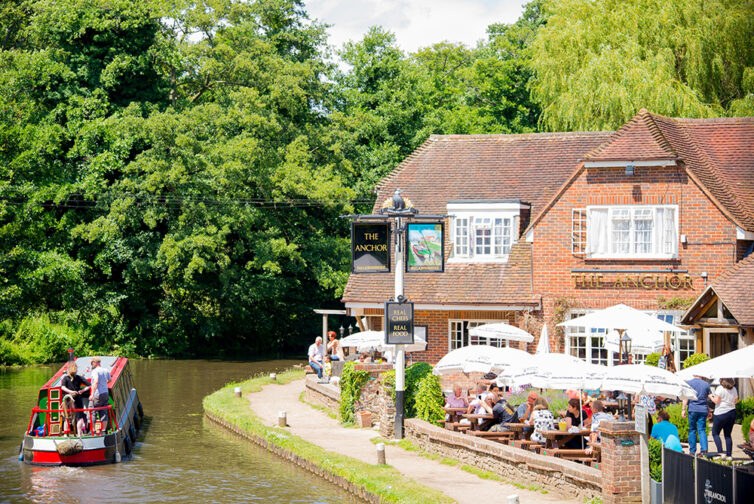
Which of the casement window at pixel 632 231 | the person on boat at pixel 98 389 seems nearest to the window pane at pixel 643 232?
the casement window at pixel 632 231

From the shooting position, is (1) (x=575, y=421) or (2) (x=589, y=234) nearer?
(1) (x=575, y=421)

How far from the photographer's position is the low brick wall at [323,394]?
26.8 metres

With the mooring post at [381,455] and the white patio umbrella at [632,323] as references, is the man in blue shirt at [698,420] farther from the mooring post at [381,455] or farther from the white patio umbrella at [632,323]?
the mooring post at [381,455]

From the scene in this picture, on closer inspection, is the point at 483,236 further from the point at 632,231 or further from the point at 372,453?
the point at 372,453

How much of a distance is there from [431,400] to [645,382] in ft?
17.9

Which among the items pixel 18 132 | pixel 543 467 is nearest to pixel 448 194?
pixel 543 467

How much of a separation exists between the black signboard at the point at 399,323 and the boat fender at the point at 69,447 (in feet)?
23.7

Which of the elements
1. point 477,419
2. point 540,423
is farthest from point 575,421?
point 477,419

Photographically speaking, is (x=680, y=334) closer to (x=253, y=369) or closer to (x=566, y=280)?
(x=566, y=280)

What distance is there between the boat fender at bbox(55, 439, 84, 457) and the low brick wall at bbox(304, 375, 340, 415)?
300 inches

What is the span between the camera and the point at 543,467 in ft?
53.7

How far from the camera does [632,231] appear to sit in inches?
1139

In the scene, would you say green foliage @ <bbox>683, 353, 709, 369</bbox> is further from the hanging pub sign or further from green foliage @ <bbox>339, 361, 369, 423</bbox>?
green foliage @ <bbox>339, 361, 369, 423</bbox>

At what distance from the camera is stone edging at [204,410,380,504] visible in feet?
57.6
